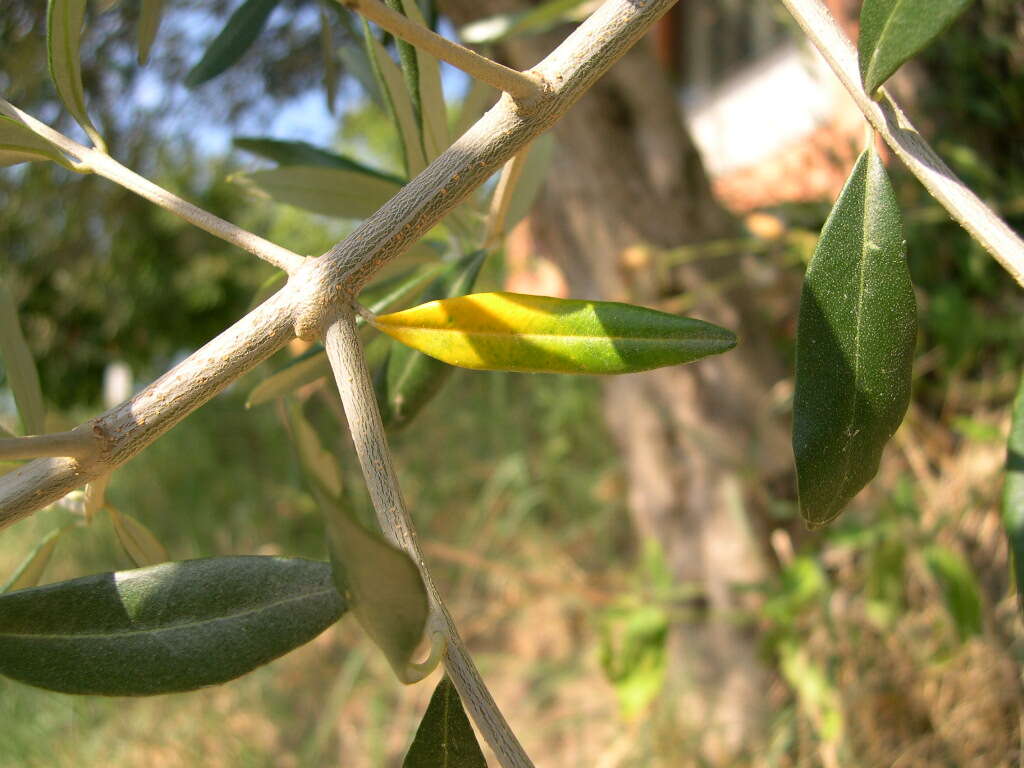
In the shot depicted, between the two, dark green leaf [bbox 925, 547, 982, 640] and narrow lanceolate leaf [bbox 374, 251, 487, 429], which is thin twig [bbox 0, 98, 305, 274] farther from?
dark green leaf [bbox 925, 547, 982, 640]

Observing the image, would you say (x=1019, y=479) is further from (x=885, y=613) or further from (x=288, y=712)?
(x=288, y=712)

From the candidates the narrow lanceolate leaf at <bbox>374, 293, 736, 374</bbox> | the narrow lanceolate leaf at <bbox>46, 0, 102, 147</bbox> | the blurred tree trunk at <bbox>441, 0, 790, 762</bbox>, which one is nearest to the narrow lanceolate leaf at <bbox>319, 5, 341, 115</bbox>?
the narrow lanceolate leaf at <bbox>46, 0, 102, 147</bbox>

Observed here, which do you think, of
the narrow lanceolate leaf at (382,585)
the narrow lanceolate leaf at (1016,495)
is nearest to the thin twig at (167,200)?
the narrow lanceolate leaf at (382,585)

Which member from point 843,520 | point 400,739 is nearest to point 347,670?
point 400,739

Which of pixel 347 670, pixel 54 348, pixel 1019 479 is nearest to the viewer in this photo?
pixel 1019 479

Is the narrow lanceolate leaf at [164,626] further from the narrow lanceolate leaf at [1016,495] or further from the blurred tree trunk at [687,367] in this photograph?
the blurred tree trunk at [687,367]
